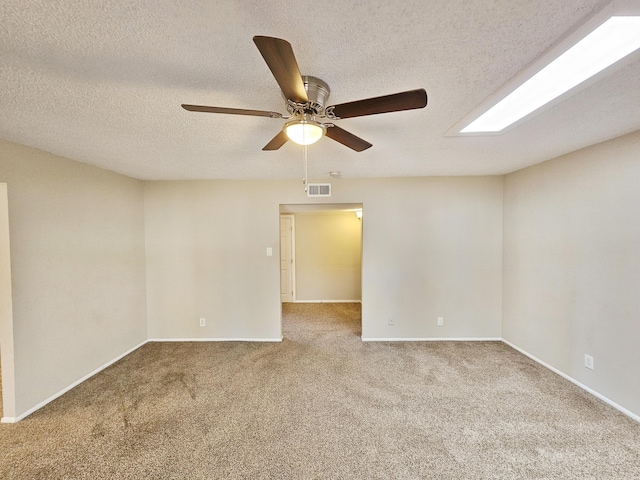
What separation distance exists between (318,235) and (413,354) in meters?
→ 3.40

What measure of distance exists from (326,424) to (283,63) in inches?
95.6

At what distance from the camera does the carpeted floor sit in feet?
5.56

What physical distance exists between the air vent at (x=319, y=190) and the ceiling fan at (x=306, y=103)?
6.87 ft

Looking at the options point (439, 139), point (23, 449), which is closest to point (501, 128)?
point (439, 139)

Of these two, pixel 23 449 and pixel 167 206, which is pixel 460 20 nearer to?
pixel 23 449

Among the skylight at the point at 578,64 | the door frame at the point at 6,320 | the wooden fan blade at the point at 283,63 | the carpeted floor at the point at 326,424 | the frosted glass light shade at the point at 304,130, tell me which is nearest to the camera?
the wooden fan blade at the point at 283,63

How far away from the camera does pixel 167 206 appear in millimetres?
3754

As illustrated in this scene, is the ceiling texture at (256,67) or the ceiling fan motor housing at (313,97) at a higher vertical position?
the ceiling texture at (256,67)

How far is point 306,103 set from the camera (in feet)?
4.10

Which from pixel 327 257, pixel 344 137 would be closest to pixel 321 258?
pixel 327 257

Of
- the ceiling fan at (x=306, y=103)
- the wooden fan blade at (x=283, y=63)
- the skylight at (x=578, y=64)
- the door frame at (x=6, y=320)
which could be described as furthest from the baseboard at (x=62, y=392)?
the skylight at (x=578, y=64)

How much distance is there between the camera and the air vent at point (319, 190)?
3.65 metres

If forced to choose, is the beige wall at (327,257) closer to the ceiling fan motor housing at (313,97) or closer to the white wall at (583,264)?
the white wall at (583,264)

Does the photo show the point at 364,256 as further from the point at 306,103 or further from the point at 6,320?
the point at 6,320
